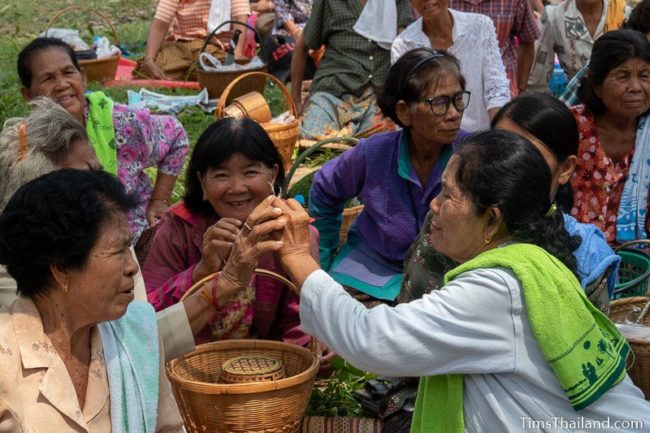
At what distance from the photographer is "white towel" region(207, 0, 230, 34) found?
34.6 feet

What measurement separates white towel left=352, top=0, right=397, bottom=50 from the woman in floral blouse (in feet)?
9.97

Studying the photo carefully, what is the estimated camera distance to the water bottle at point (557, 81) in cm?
864

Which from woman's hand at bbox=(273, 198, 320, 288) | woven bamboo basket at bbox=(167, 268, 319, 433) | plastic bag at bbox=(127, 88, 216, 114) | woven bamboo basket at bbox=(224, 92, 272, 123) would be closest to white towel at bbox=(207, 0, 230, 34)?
plastic bag at bbox=(127, 88, 216, 114)

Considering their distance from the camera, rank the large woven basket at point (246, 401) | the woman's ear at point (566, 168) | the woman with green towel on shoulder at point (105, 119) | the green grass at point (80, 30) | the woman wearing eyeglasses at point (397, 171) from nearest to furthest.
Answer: the large woven basket at point (246, 401), the woman's ear at point (566, 168), the woman wearing eyeglasses at point (397, 171), the woman with green towel on shoulder at point (105, 119), the green grass at point (80, 30)

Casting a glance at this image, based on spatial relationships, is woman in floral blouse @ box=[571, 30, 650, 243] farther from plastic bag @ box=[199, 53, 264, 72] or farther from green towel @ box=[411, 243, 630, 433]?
plastic bag @ box=[199, 53, 264, 72]

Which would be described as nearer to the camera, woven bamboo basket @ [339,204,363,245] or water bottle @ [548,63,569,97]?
woven bamboo basket @ [339,204,363,245]

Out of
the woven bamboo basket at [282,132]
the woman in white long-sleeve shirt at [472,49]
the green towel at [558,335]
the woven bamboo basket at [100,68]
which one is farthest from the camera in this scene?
the woven bamboo basket at [100,68]

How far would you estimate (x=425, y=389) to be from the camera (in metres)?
2.90

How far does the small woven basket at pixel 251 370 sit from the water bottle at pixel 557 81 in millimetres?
5665

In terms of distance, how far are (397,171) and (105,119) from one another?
1.52 m

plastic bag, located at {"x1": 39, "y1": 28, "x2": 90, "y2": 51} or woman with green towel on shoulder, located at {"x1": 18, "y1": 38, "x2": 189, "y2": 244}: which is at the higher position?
woman with green towel on shoulder, located at {"x1": 18, "y1": 38, "x2": 189, "y2": 244}

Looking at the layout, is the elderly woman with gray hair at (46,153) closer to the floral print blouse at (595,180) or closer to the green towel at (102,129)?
the green towel at (102,129)

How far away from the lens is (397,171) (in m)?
4.65

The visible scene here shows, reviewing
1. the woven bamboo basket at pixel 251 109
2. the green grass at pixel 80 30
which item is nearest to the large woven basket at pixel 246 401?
the woven bamboo basket at pixel 251 109
